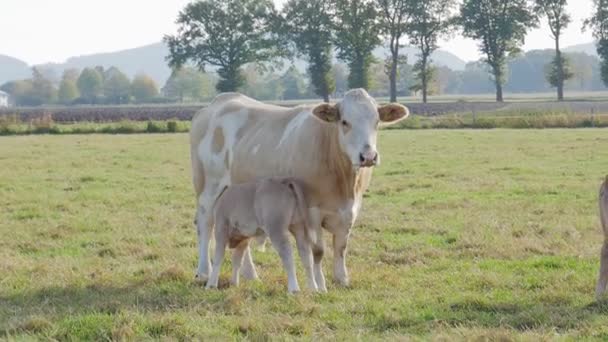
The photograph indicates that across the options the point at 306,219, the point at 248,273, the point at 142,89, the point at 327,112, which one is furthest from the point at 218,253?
the point at 142,89

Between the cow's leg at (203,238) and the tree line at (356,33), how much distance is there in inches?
2784

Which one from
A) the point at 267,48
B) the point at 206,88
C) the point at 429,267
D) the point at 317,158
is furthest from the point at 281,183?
the point at 206,88

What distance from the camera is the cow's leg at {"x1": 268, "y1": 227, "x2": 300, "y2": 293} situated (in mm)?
8648

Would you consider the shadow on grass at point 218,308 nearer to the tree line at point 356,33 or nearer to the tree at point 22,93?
the tree line at point 356,33

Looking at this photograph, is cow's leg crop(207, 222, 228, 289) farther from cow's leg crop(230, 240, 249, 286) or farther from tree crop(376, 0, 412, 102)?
tree crop(376, 0, 412, 102)

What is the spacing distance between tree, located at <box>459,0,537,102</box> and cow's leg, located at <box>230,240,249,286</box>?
2968 inches

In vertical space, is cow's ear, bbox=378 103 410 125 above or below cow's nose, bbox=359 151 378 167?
above

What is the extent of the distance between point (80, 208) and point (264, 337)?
9.95m

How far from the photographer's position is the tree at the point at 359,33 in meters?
80.4

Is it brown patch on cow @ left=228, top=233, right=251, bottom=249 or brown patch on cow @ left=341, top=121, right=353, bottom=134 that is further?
brown patch on cow @ left=228, top=233, right=251, bottom=249

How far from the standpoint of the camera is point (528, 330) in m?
6.91

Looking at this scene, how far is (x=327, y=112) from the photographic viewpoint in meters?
9.13

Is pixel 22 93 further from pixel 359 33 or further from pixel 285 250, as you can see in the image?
pixel 285 250

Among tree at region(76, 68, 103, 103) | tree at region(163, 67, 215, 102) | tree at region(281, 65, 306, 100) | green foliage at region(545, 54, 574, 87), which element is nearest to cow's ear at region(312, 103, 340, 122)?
green foliage at region(545, 54, 574, 87)
